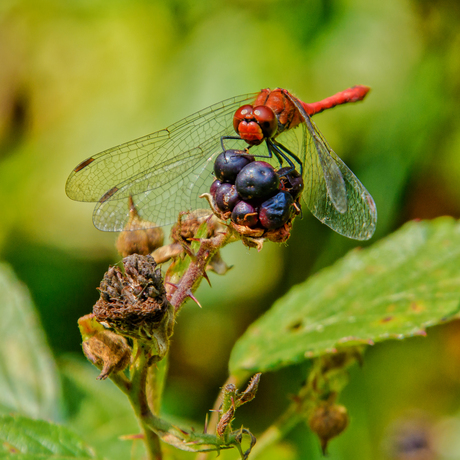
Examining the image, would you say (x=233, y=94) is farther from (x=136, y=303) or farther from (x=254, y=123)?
(x=136, y=303)

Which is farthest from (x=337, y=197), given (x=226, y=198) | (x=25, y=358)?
(x=25, y=358)

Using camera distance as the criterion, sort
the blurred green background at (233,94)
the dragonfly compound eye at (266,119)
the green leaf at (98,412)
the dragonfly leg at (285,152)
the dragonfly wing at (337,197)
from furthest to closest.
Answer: the blurred green background at (233,94)
the green leaf at (98,412)
the dragonfly leg at (285,152)
the dragonfly compound eye at (266,119)
the dragonfly wing at (337,197)

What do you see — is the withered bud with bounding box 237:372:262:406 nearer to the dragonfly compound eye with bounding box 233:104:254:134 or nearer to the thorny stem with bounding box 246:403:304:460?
the thorny stem with bounding box 246:403:304:460

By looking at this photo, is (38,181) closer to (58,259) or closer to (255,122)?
(58,259)

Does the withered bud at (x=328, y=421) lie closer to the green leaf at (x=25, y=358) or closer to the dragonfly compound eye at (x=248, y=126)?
the dragonfly compound eye at (x=248, y=126)

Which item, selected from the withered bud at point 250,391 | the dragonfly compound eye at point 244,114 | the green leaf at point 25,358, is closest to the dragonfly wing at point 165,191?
the dragonfly compound eye at point 244,114

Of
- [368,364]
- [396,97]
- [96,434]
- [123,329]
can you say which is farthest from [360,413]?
[123,329]

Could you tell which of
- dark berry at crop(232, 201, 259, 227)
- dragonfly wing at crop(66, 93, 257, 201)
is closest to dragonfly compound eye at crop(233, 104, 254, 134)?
dragonfly wing at crop(66, 93, 257, 201)
